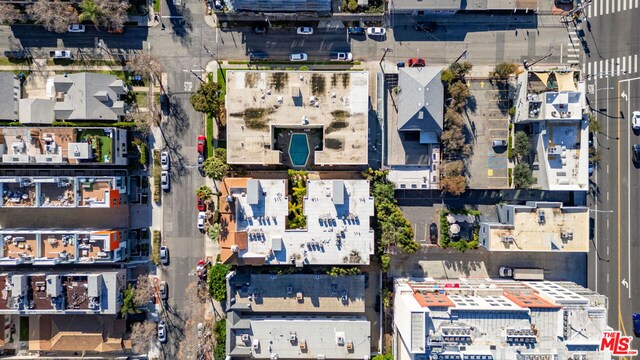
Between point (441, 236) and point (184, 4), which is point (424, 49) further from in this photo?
point (184, 4)

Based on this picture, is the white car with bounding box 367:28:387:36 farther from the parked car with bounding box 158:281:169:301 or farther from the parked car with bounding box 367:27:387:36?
the parked car with bounding box 158:281:169:301

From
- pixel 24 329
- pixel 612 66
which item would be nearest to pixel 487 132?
pixel 612 66

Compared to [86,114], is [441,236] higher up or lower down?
lower down

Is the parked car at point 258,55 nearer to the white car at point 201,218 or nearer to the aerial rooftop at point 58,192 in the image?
the white car at point 201,218

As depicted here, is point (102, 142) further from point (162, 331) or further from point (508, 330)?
point (508, 330)

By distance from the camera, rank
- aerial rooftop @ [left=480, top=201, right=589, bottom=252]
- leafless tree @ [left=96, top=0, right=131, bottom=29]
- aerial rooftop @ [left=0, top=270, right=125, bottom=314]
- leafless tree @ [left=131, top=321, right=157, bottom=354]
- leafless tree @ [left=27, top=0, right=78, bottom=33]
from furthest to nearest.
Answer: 1. leafless tree @ [left=131, top=321, right=157, bottom=354]
2. leafless tree @ [left=96, top=0, right=131, bottom=29]
3. leafless tree @ [left=27, top=0, right=78, bottom=33]
4. aerial rooftop @ [left=0, top=270, right=125, bottom=314]
5. aerial rooftop @ [left=480, top=201, right=589, bottom=252]

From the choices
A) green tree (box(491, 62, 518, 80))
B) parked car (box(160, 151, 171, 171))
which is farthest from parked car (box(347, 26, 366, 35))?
parked car (box(160, 151, 171, 171))

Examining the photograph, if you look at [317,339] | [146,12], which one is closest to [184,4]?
[146,12]
